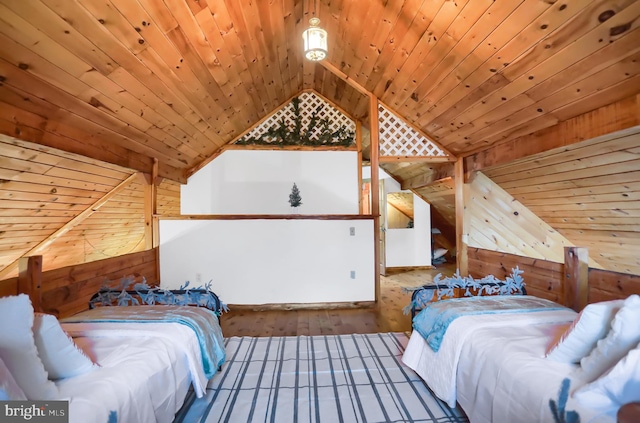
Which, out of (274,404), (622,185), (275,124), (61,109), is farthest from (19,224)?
(622,185)

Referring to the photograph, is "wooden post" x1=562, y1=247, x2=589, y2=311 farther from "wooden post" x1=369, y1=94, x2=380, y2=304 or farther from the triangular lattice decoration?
the triangular lattice decoration

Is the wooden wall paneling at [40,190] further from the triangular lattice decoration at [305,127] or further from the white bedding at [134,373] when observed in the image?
the triangular lattice decoration at [305,127]

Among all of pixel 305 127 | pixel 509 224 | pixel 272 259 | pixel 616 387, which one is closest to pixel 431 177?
pixel 509 224

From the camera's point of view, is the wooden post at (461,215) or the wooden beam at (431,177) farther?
the wooden beam at (431,177)

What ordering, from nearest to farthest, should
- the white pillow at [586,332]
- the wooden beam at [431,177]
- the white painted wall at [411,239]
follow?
the white pillow at [586,332] < the wooden beam at [431,177] < the white painted wall at [411,239]

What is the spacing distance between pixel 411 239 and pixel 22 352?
5.71m

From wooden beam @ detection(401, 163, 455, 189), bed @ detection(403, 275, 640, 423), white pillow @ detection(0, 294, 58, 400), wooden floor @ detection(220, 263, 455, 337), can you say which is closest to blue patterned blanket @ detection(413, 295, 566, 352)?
bed @ detection(403, 275, 640, 423)

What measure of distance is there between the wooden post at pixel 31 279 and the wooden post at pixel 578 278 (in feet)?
12.1

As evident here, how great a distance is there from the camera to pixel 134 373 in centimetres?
122

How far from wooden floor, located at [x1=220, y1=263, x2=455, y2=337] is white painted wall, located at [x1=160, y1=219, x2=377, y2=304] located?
0.61ft

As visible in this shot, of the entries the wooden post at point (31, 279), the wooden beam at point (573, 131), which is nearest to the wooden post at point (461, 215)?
the wooden beam at point (573, 131)

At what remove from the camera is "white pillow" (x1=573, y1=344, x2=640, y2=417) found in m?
0.91

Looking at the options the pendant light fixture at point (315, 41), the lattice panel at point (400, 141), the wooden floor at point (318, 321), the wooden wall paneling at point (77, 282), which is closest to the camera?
the wooden wall paneling at point (77, 282)

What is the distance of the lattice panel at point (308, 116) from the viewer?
484cm
